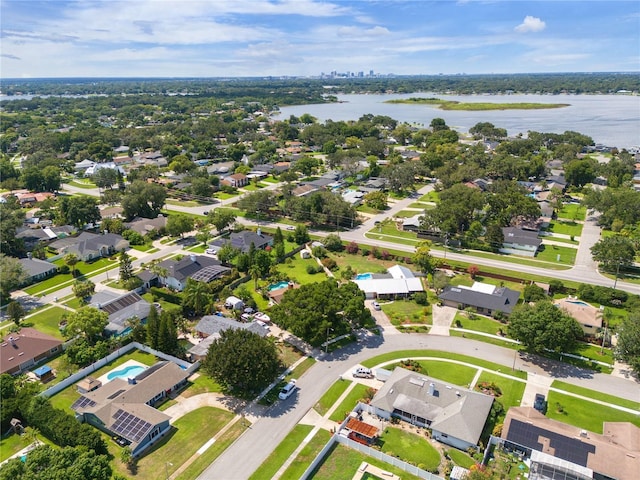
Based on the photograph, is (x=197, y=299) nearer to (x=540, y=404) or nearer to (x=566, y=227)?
(x=540, y=404)

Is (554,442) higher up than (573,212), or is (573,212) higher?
(573,212)

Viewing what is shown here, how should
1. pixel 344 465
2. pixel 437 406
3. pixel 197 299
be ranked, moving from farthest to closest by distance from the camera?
pixel 197 299, pixel 437 406, pixel 344 465

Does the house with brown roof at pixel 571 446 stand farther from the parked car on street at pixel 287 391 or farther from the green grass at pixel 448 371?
the parked car on street at pixel 287 391

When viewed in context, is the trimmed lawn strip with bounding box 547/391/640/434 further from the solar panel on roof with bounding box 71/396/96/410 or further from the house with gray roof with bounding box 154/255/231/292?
the house with gray roof with bounding box 154/255/231/292

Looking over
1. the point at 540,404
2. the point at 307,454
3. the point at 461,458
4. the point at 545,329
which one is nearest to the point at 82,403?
the point at 307,454

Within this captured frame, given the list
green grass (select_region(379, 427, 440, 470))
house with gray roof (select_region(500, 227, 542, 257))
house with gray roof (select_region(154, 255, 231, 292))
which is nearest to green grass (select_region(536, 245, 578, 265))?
house with gray roof (select_region(500, 227, 542, 257))

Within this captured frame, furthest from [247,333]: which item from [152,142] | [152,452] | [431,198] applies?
[152,142]
